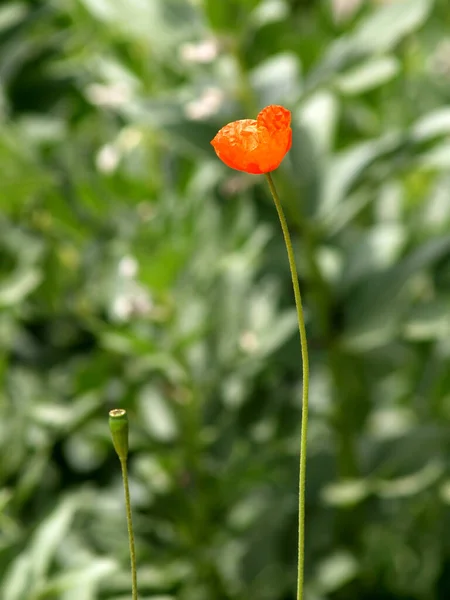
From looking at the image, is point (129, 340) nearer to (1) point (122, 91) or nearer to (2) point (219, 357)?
(2) point (219, 357)

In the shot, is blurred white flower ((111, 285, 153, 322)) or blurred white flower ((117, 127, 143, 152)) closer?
blurred white flower ((111, 285, 153, 322))

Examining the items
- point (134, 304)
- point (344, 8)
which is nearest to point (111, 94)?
point (134, 304)

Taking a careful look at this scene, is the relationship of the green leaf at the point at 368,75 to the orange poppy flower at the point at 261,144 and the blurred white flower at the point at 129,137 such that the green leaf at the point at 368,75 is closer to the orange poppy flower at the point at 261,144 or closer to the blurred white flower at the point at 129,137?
the blurred white flower at the point at 129,137

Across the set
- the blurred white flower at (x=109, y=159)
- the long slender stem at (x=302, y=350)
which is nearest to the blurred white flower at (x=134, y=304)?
the blurred white flower at (x=109, y=159)

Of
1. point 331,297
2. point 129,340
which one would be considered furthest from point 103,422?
point 331,297

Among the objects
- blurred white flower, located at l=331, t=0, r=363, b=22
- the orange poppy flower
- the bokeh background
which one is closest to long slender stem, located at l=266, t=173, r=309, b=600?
the orange poppy flower

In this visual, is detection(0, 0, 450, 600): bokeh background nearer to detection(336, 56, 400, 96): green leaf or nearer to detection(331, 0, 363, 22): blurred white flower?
detection(336, 56, 400, 96): green leaf

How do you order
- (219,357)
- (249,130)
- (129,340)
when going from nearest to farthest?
(249,130) < (129,340) < (219,357)

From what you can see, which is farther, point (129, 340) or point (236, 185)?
point (236, 185)
